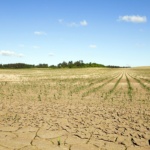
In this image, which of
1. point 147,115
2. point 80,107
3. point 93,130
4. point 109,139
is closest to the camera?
point 109,139

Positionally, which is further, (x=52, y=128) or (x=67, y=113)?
(x=67, y=113)

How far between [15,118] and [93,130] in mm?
2506

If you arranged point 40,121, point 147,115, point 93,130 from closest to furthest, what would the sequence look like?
1. point 93,130
2. point 40,121
3. point 147,115

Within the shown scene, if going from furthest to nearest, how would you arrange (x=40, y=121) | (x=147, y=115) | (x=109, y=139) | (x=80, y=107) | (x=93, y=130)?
(x=80, y=107) < (x=147, y=115) < (x=40, y=121) < (x=93, y=130) < (x=109, y=139)

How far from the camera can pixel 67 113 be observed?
299 inches

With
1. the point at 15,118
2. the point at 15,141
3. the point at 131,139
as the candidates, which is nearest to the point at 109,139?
the point at 131,139

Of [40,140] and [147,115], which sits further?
[147,115]

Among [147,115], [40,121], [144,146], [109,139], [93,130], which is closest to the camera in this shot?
[144,146]

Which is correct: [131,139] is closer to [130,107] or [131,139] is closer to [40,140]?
[40,140]

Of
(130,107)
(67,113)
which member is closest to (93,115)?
(67,113)

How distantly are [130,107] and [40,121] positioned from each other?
3.67 meters

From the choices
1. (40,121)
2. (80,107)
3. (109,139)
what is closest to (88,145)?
(109,139)

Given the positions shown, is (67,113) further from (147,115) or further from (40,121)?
(147,115)

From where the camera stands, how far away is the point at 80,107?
340 inches
